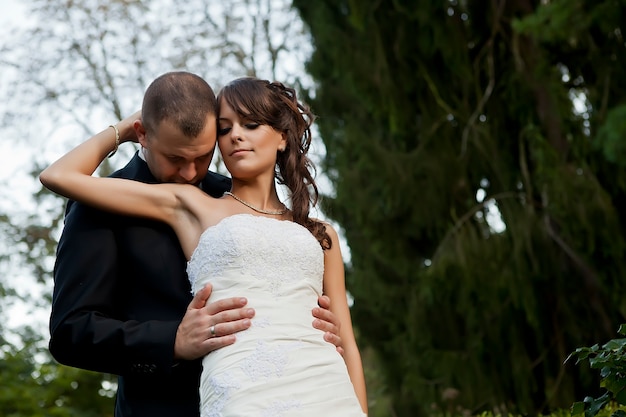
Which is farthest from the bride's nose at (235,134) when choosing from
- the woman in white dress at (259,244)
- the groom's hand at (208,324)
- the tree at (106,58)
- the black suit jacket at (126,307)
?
the tree at (106,58)

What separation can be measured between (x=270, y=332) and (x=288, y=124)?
2.57 ft

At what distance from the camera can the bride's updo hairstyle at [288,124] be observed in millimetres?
3193

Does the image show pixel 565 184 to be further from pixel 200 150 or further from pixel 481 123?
pixel 200 150

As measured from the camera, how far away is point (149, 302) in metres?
3.06

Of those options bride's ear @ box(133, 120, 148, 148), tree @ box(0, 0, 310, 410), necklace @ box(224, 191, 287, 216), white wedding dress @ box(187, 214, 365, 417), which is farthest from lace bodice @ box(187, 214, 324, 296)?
tree @ box(0, 0, 310, 410)

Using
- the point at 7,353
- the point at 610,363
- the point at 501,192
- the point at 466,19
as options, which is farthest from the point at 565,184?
the point at 610,363

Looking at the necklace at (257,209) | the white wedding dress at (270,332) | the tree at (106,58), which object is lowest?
the white wedding dress at (270,332)

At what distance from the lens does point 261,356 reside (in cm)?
279

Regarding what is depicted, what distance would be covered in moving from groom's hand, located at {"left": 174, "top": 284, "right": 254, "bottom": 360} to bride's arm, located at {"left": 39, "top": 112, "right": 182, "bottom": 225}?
0.32 m

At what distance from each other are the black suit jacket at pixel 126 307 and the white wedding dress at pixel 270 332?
12 cm

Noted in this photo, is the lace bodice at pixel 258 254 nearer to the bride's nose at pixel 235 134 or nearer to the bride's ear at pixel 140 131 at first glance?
the bride's nose at pixel 235 134

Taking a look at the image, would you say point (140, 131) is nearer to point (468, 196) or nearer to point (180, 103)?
point (180, 103)

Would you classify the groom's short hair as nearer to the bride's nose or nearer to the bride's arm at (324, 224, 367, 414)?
the bride's nose

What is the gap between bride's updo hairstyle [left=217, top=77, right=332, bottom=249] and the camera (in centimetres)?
319
